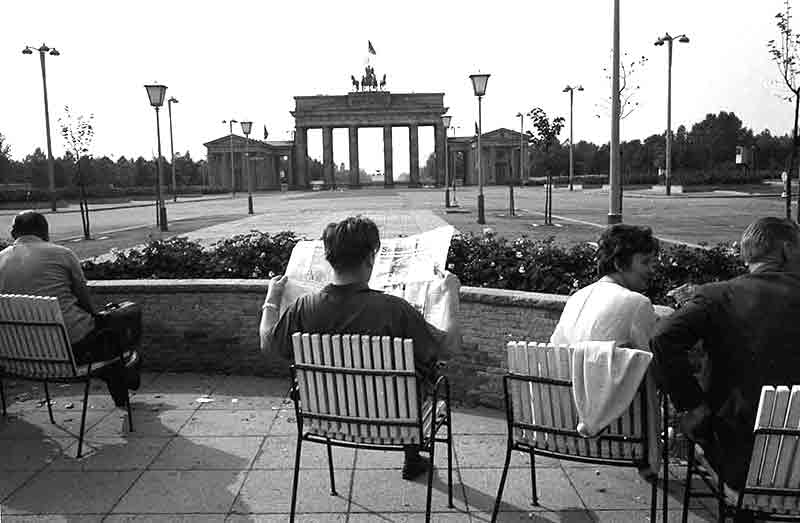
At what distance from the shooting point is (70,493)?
4465 millimetres

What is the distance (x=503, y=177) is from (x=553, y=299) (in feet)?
352

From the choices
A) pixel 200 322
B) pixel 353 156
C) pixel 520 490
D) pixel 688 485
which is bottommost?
pixel 520 490

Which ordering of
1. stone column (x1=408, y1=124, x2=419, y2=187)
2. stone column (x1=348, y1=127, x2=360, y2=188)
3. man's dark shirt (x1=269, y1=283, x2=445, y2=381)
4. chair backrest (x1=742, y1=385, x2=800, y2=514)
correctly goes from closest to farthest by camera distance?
chair backrest (x1=742, y1=385, x2=800, y2=514), man's dark shirt (x1=269, y1=283, x2=445, y2=381), stone column (x1=348, y1=127, x2=360, y2=188), stone column (x1=408, y1=124, x2=419, y2=187)

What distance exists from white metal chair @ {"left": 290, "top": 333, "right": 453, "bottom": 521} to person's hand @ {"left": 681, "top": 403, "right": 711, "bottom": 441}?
1.24 meters

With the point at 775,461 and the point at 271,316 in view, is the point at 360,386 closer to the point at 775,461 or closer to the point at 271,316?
the point at 271,316

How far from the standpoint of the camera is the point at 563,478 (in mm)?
4676

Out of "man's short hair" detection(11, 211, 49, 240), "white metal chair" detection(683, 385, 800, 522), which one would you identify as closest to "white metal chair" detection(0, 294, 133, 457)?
"man's short hair" detection(11, 211, 49, 240)

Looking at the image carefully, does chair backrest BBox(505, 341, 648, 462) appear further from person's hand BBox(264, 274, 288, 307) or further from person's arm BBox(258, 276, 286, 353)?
person's hand BBox(264, 274, 288, 307)

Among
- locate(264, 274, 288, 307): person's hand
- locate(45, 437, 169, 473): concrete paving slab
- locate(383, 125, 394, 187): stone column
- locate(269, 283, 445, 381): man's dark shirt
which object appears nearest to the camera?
locate(269, 283, 445, 381): man's dark shirt

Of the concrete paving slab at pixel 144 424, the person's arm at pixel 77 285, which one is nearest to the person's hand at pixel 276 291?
the concrete paving slab at pixel 144 424

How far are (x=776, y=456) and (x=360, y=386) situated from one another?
1907mm

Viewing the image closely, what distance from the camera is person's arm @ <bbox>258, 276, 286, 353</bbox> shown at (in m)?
4.14

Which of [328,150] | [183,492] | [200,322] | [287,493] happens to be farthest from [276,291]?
[328,150]

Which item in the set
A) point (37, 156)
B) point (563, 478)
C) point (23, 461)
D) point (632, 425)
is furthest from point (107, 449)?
point (37, 156)
